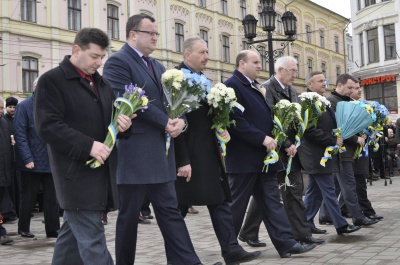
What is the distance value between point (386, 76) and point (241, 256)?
3930 centimetres

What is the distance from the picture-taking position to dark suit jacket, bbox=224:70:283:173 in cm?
604

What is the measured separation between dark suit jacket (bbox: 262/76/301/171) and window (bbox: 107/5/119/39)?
26540 millimetres

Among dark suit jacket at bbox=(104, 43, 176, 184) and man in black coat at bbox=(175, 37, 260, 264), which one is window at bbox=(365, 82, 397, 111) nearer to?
man in black coat at bbox=(175, 37, 260, 264)

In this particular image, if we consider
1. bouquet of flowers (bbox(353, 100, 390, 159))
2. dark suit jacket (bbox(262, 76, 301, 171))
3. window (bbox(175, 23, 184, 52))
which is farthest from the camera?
window (bbox(175, 23, 184, 52))

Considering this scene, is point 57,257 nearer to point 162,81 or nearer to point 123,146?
point 123,146

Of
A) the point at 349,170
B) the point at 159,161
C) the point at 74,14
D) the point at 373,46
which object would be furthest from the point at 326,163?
the point at 373,46

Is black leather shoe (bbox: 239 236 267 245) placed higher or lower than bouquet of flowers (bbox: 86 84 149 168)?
lower

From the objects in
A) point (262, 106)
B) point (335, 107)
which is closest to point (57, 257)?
point (262, 106)

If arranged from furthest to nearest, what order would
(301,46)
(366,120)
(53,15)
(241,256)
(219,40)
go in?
1. (301,46)
2. (219,40)
3. (53,15)
4. (366,120)
5. (241,256)

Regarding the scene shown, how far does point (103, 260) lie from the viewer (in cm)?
397

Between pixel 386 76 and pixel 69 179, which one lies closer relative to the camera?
pixel 69 179

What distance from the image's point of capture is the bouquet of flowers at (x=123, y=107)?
4.05 m

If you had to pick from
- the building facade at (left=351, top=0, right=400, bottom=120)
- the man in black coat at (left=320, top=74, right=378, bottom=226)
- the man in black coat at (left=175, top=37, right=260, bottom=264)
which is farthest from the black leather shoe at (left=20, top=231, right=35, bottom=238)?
the building facade at (left=351, top=0, right=400, bottom=120)

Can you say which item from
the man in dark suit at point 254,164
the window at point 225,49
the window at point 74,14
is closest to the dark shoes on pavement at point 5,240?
the man in dark suit at point 254,164
